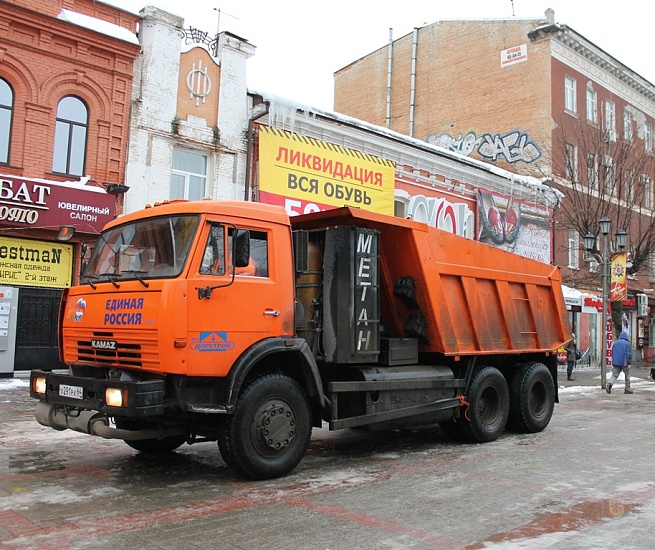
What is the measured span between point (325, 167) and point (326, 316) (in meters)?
11.2

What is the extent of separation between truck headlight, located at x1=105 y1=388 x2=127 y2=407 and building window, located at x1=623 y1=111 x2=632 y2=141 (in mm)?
26443

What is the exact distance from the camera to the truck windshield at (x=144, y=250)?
6.06 m

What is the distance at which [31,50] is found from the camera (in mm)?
13445

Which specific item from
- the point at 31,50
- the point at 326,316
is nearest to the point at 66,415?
the point at 326,316

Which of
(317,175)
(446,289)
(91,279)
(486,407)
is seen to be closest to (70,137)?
(317,175)

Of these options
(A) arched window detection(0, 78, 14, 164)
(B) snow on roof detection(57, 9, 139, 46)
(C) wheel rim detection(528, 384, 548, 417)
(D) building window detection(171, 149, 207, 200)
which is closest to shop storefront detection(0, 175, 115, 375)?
(A) arched window detection(0, 78, 14, 164)

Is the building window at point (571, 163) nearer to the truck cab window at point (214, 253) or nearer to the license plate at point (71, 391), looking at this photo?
the truck cab window at point (214, 253)

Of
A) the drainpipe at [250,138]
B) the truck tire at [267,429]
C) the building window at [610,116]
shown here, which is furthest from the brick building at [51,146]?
the building window at [610,116]

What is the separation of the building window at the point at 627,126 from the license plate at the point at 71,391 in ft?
86.7

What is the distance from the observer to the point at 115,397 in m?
5.69

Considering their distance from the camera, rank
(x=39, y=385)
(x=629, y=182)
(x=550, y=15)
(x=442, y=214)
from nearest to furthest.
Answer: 1. (x=39, y=385)
2. (x=442, y=214)
3. (x=629, y=182)
4. (x=550, y=15)

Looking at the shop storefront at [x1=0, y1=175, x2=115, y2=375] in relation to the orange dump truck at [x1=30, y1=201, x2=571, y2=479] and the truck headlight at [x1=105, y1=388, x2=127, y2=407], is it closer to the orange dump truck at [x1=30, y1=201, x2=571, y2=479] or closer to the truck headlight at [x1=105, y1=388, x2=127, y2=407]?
the orange dump truck at [x1=30, y1=201, x2=571, y2=479]

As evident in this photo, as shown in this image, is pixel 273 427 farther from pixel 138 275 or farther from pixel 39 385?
pixel 39 385

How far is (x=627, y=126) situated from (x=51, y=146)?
26006 mm
